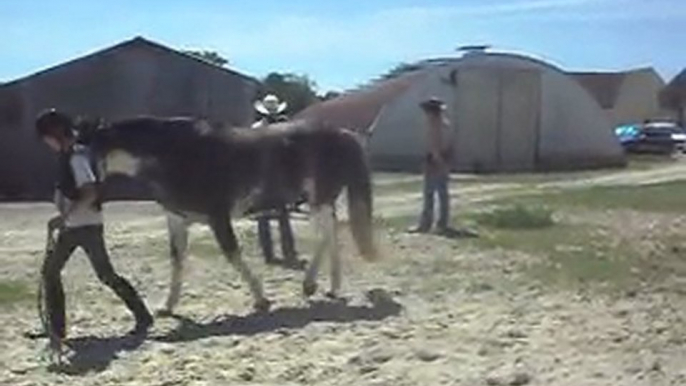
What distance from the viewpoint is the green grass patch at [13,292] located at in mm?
13373

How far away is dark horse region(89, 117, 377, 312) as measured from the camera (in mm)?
11773

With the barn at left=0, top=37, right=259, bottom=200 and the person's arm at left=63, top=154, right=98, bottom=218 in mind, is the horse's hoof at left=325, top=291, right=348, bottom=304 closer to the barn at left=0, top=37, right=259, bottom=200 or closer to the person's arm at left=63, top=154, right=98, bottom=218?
the person's arm at left=63, top=154, right=98, bottom=218

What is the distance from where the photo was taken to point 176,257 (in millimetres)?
12656

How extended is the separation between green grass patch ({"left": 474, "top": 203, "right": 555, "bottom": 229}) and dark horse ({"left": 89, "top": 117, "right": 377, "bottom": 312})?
26.3 ft

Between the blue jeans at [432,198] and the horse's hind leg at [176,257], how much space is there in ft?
26.0

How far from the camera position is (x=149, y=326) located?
447 inches

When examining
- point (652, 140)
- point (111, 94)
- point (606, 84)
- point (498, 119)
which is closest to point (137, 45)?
point (111, 94)

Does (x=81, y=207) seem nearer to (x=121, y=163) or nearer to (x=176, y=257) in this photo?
(x=121, y=163)

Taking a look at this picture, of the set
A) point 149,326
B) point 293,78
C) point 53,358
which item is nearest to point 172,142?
point 149,326

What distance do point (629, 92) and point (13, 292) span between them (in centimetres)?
8604

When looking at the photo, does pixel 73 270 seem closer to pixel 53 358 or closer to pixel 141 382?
pixel 53 358

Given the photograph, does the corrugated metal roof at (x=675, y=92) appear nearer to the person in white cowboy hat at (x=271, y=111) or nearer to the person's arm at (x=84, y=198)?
the person in white cowboy hat at (x=271, y=111)

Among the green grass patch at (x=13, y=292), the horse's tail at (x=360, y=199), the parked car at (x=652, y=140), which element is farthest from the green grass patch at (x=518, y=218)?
the parked car at (x=652, y=140)

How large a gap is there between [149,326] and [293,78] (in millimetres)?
71503
